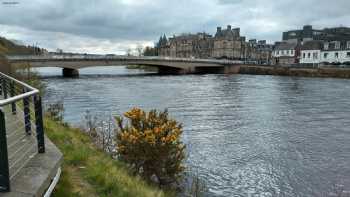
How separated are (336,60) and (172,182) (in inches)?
3444

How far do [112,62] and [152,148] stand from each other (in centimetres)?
5927

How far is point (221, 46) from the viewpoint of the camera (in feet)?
433

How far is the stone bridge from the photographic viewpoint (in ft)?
180

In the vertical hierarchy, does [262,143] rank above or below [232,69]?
below

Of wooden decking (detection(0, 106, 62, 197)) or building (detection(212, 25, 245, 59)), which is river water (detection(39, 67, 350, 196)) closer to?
wooden decking (detection(0, 106, 62, 197))

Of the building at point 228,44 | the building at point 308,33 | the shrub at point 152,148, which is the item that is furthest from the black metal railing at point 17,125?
the building at point 228,44

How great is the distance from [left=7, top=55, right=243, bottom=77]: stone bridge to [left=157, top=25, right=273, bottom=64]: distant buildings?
44.5m

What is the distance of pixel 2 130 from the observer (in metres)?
3.67

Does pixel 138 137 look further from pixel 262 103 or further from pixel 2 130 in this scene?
pixel 262 103

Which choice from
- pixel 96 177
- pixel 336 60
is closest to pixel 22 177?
pixel 96 177

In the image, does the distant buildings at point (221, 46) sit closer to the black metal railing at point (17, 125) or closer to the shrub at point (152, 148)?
the shrub at point (152, 148)

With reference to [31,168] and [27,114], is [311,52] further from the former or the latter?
[31,168]

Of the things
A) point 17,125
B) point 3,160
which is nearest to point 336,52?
point 17,125

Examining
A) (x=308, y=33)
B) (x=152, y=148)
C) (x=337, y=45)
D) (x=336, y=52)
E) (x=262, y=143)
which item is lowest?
(x=262, y=143)
